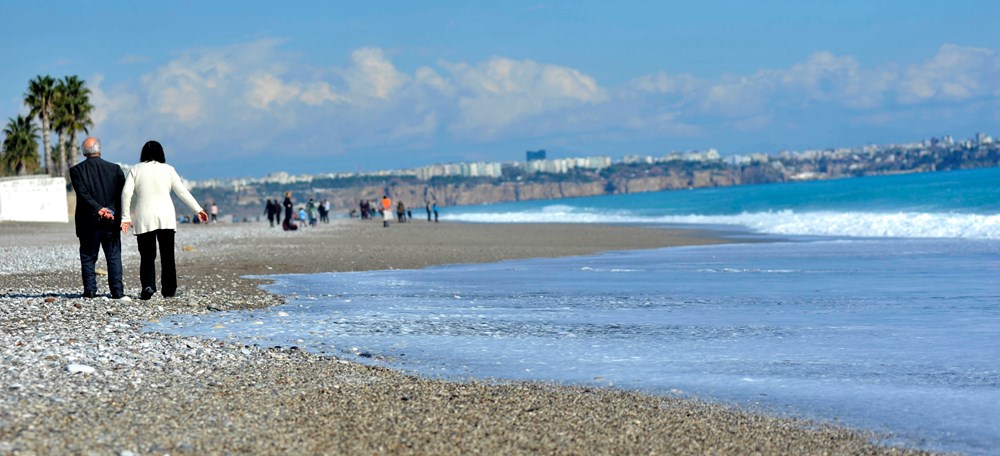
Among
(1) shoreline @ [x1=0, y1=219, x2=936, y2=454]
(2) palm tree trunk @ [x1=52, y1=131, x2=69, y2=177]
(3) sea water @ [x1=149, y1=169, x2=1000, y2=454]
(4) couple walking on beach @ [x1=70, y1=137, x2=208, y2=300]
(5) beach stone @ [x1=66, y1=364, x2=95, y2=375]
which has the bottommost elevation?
(3) sea water @ [x1=149, y1=169, x2=1000, y2=454]

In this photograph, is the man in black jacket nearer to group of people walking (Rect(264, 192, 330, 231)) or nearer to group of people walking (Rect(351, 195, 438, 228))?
group of people walking (Rect(264, 192, 330, 231))

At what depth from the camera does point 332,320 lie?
10.0 metres

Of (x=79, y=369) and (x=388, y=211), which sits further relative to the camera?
(x=388, y=211)

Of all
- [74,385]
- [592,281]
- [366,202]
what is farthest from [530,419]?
[366,202]

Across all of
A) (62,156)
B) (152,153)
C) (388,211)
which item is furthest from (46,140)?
(152,153)

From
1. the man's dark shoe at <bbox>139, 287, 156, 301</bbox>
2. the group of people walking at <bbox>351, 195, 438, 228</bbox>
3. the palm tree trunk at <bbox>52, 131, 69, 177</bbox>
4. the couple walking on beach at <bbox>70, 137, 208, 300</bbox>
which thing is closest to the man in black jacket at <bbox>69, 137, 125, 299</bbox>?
the couple walking on beach at <bbox>70, 137, 208, 300</bbox>

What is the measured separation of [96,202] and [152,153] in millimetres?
754

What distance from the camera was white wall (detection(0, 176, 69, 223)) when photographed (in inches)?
1658

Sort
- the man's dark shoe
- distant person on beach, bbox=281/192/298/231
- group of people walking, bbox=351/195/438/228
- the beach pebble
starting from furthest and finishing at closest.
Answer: group of people walking, bbox=351/195/438/228 → distant person on beach, bbox=281/192/298/231 → the man's dark shoe → the beach pebble

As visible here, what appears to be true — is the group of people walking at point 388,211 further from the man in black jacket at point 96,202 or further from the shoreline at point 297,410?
the shoreline at point 297,410

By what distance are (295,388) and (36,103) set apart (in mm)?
59411

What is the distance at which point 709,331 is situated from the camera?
30.1ft

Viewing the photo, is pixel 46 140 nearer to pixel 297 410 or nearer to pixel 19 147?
pixel 19 147

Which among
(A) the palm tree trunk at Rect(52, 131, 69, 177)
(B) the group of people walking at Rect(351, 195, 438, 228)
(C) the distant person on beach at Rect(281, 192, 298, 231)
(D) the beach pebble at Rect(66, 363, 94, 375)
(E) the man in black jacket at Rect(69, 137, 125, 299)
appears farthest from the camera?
(A) the palm tree trunk at Rect(52, 131, 69, 177)
